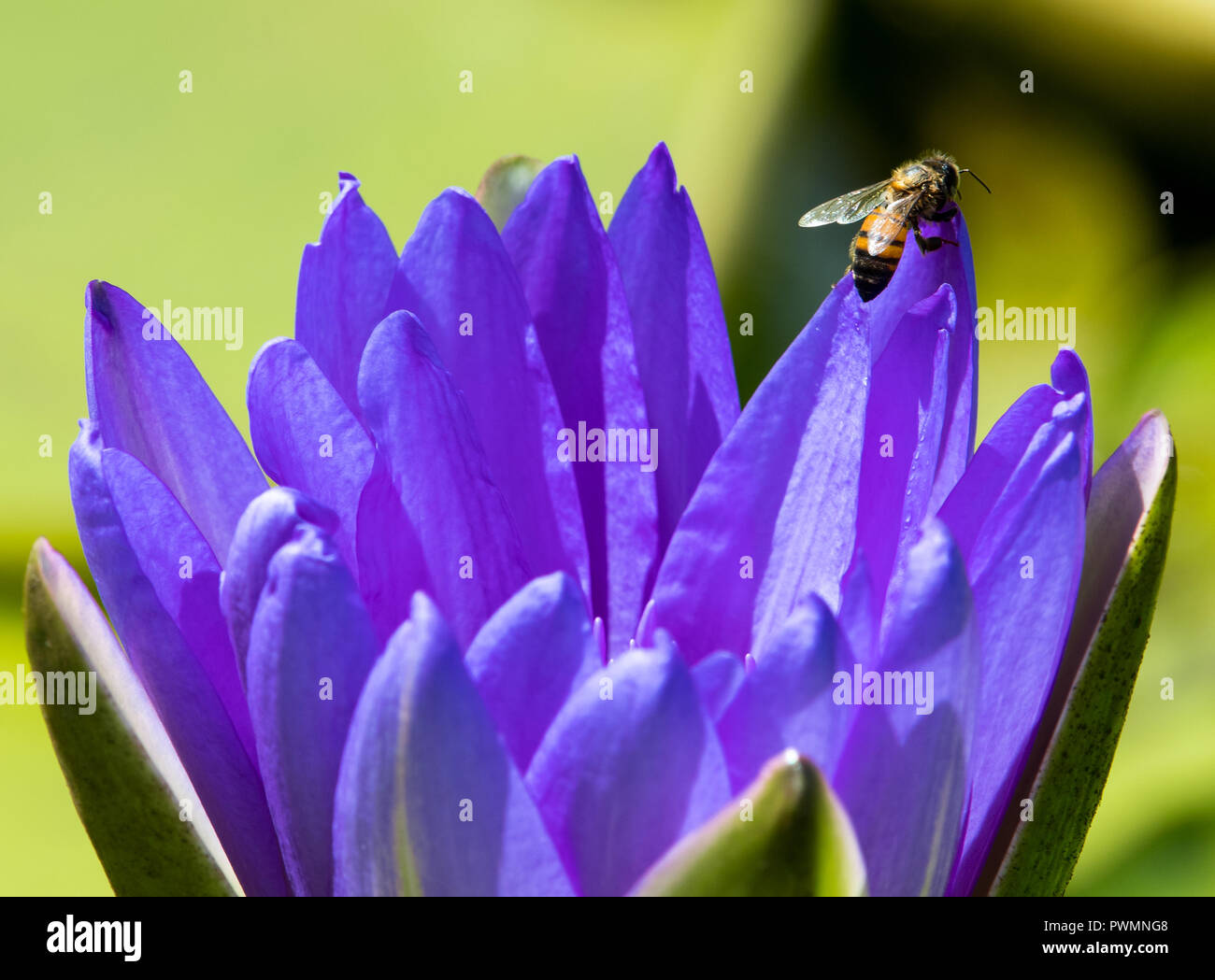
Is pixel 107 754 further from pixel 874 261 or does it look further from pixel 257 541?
pixel 874 261

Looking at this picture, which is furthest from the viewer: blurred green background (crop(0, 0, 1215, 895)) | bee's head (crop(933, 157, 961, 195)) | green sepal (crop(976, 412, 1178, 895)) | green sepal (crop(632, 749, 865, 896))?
blurred green background (crop(0, 0, 1215, 895))

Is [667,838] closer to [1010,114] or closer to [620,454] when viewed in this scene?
[620,454]

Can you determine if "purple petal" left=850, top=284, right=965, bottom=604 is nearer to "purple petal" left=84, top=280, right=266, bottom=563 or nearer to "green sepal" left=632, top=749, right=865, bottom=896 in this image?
"green sepal" left=632, top=749, right=865, bottom=896

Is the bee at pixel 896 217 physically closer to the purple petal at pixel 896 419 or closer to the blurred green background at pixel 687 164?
the purple petal at pixel 896 419

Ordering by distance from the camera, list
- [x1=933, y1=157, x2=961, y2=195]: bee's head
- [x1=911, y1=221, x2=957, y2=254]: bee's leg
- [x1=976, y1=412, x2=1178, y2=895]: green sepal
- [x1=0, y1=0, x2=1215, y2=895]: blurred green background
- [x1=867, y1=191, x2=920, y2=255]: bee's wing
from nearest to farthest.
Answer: [x1=976, y1=412, x2=1178, y2=895]: green sepal, [x1=911, y1=221, x2=957, y2=254]: bee's leg, [x1=867, y1=191, x2=920, y2=255]: bee's wing, [x1=933, y1=157, x2=961, y2=195]: bee's head, [x1=0, y1=0, x2=1215, y2=895]: blurred green background

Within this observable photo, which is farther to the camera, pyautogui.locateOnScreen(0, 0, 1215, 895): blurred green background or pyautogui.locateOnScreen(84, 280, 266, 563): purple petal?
pyautogui.locateOnScreen(0, 0, 1215, 895): blurred green background

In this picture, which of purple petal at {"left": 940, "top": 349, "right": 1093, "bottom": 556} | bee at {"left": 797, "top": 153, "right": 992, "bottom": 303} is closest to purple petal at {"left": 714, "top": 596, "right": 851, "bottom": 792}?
purple petal at {"left": 940, "top": 349, "right": 1093, "bottom": 556}
